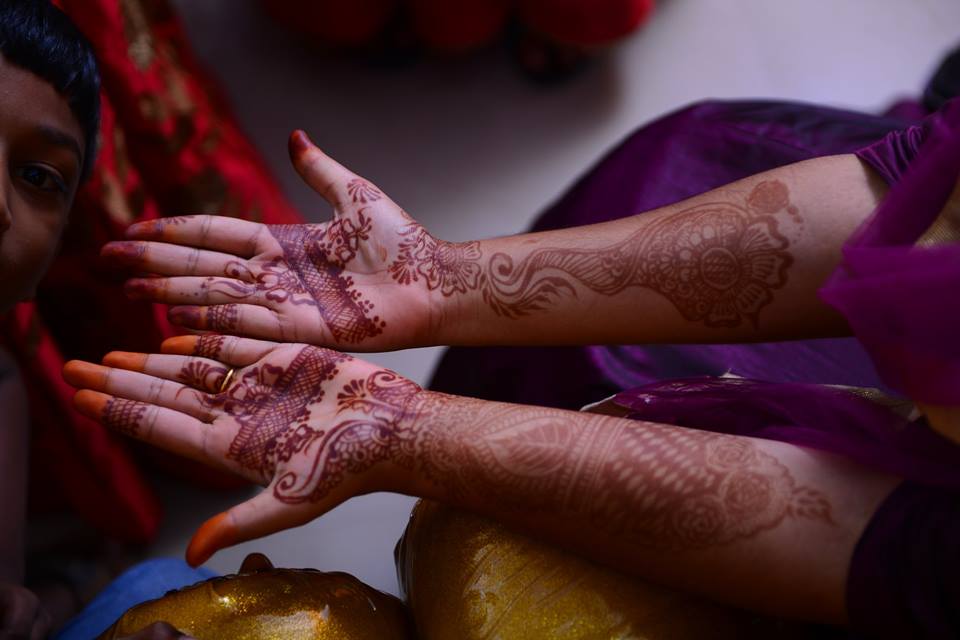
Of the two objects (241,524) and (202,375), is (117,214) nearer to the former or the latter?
(202,375)

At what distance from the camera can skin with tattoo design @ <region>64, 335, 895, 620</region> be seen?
24.2 inches

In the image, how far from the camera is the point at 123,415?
72 cm

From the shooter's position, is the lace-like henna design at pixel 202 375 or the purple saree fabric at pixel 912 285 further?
the lace-like henna design at pixel 202 375

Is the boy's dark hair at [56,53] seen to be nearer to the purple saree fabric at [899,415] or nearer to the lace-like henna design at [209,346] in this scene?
the lace-like henna design at [209,346]

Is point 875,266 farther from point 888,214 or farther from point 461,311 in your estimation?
point 461,311

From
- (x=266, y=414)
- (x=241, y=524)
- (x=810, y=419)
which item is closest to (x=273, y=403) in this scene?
(x=266, y=414)

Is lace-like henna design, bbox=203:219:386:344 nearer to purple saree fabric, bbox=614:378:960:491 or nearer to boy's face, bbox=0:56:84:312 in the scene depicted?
boy's face, bbox=0:56:84:312

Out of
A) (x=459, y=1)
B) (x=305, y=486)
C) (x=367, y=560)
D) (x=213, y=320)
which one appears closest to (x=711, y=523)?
(x=305, y=486)

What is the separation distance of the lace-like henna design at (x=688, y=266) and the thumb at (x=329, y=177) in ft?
0.53

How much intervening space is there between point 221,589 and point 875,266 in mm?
578

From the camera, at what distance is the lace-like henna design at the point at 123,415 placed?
72cm

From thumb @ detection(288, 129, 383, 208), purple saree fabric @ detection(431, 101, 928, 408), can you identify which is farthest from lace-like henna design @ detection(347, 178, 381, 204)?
purple saree fabric @ detection(431, 101, 928, 408)

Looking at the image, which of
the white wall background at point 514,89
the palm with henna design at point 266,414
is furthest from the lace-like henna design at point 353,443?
the white wall background at point 514,89

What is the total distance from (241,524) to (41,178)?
0.37m
